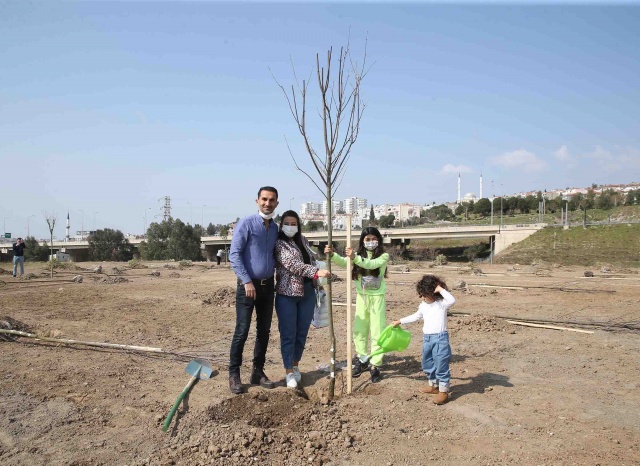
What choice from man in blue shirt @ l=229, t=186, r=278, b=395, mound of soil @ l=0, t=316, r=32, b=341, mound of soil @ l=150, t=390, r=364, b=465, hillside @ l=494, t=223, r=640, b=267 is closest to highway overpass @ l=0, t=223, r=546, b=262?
hillside @ l=494, t=223, r=640, b=267

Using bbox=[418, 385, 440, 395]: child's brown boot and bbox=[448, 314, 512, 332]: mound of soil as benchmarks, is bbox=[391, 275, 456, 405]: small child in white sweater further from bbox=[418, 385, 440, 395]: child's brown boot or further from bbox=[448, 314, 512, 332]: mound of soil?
bbox=[448, 314, 512, 332]: mound of soil

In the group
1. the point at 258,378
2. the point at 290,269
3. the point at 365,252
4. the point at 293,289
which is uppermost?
the point at 365,252

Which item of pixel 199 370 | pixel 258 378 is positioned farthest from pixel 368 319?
pixel 199 370

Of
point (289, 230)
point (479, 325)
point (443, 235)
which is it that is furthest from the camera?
point (443, 235)

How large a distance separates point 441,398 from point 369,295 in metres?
1.37

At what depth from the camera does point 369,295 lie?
5141 mm

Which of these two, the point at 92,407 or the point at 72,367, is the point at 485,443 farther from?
the point at 72,367

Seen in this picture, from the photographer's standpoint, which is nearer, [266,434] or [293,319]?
[266,434]

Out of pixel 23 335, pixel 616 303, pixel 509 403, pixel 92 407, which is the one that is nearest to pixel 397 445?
pixel 509 403

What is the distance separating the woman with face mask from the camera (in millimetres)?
4617

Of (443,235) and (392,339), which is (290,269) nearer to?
(392,339)

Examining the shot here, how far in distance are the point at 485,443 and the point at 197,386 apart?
2845 millimetres

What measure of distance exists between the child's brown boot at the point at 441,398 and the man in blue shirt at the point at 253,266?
1682 mm

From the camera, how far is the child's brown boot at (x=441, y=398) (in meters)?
4.28
